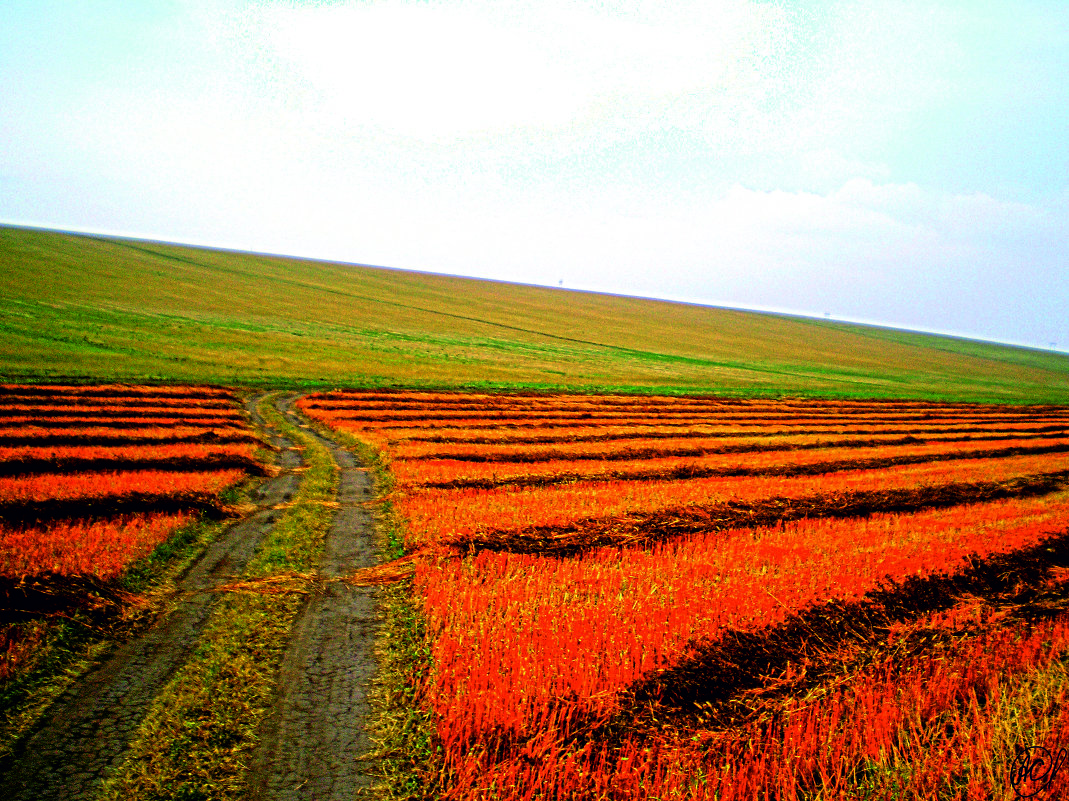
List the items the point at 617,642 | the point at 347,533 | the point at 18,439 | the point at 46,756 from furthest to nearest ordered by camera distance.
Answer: the point at 18,439
the point at 347,533
the point at 617,642
the point at 46,756

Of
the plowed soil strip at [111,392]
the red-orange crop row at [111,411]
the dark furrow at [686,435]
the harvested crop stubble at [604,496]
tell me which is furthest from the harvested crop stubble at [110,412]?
the harvested crop stubble at [604,496]

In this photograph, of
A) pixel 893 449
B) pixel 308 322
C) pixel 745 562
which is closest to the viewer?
pixel 745 562

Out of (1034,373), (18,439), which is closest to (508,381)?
(18,439)

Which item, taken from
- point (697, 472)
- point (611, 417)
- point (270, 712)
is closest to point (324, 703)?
point (270, 712)

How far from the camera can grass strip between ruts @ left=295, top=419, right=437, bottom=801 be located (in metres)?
5.60

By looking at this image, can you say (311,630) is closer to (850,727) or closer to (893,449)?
(850,727)

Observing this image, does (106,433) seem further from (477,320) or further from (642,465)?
(477,320)

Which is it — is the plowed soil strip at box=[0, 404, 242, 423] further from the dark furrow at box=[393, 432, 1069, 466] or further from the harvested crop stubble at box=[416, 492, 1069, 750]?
the harvested crop stubble at box=[416, 492, 1069, 750]

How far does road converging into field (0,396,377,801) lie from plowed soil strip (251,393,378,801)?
0.01 metres

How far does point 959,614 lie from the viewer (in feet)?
30.9

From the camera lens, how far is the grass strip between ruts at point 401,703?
560 cm

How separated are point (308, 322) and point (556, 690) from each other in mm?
78343

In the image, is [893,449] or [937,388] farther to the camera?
[937,388]

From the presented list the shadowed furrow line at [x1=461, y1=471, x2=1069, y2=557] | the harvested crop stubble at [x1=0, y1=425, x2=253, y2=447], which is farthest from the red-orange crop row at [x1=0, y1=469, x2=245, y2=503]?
the shadowed furrow line at [x1=461, y1=471, x2=1069, y2=557]
